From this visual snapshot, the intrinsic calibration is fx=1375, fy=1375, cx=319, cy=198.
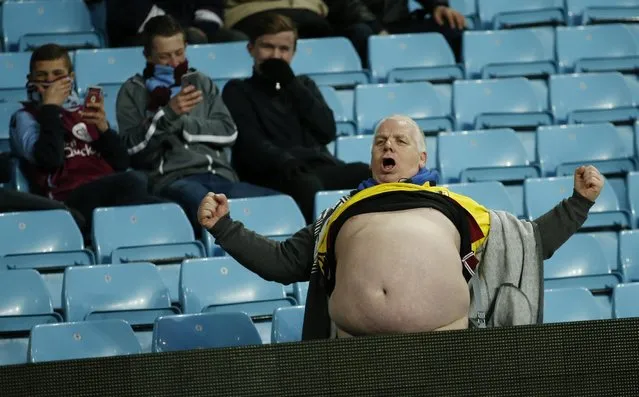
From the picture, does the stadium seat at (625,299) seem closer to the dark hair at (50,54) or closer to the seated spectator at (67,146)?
the seated spectator at (67,146)

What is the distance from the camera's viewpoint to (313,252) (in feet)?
13.7

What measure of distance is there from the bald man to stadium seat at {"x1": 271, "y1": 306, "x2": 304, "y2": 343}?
11.6 inches

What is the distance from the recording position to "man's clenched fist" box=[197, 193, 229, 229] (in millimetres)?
4082

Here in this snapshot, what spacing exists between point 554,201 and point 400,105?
118cm

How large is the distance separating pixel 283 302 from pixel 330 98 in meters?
2.12

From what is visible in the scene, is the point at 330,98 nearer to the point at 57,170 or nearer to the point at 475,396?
the point at 57,170

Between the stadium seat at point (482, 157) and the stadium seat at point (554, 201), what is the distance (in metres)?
0.32

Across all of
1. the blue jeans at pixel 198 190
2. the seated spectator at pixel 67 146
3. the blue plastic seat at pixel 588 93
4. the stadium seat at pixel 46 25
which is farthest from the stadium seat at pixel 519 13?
the seated spectator at pixel 67 146

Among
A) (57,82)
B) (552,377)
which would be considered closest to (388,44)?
(57,82)

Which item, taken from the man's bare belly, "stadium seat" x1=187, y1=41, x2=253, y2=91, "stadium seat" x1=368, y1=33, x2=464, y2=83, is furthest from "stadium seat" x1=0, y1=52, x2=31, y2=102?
the man's bare belly

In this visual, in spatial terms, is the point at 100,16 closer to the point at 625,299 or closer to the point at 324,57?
the point at 324,57

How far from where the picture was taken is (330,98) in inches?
273

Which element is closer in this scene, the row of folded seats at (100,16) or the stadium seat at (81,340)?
the stadium seat at (81,340)

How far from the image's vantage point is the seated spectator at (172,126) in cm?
593
